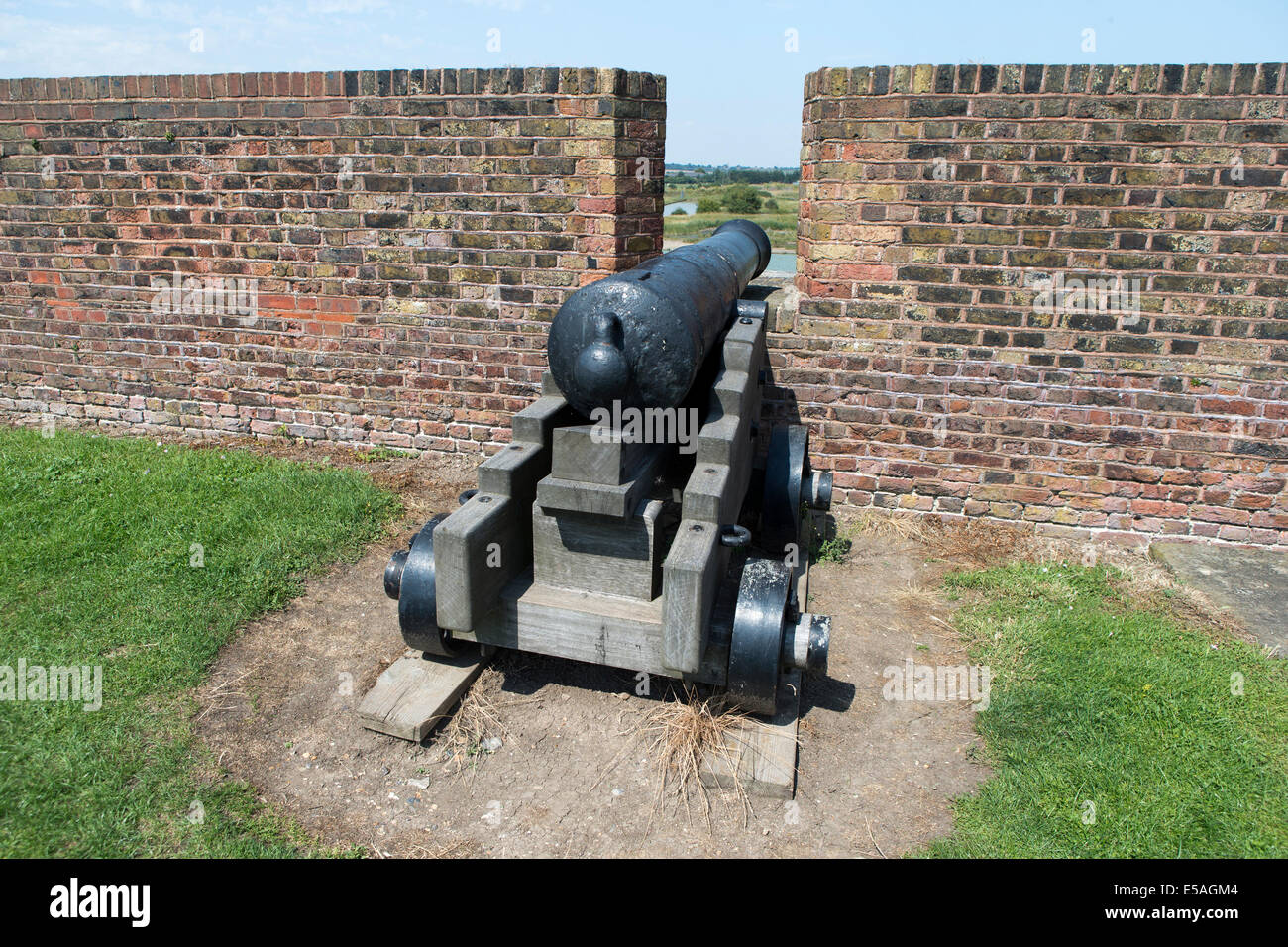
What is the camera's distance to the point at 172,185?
225 inches

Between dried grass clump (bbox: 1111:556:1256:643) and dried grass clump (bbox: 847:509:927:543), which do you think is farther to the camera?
dried grass clump (bbox: 847:509:927:543)

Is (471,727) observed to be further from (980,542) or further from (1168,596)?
(1168,596)

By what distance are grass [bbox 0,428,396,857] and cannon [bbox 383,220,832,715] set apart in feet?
2.90

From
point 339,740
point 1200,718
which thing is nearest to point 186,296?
point 339,740

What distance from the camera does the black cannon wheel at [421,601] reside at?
3191 millimetres

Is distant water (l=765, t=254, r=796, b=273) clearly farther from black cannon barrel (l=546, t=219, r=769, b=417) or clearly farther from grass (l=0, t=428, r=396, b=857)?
black cannon barrel (l=546, t=219, r=769, b=417)

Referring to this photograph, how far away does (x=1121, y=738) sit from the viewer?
2.97 metres

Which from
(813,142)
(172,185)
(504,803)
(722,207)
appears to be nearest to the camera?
(504,803)

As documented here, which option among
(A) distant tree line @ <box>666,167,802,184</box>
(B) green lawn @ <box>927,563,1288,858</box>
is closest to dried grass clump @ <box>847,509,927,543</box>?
(B) green lawn @ <box>927,563,1288,858</box>

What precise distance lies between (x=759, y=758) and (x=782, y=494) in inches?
64.9

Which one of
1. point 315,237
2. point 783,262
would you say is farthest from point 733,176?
point 315,237

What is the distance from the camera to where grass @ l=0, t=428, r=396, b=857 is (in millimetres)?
2578

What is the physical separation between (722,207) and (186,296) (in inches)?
1037
